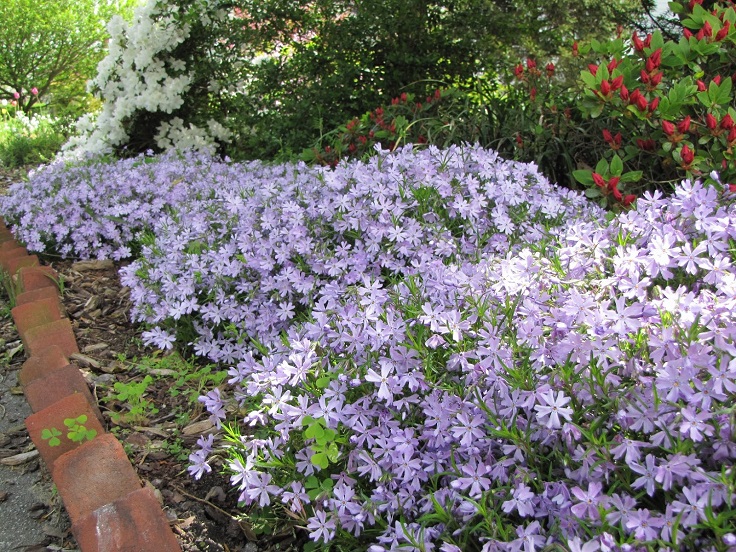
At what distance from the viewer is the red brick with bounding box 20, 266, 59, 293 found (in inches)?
136

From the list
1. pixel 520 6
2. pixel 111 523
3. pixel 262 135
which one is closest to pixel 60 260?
pixel 262 135

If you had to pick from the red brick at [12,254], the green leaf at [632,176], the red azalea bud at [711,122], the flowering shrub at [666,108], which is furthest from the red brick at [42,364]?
the red azalea bud at [711,122]

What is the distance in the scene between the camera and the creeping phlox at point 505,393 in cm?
133

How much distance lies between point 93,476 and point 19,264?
2362mm

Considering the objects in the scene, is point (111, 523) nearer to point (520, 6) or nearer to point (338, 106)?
point (338, 106)

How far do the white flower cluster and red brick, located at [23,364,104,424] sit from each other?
414cm

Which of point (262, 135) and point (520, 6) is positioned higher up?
point (520, 6)

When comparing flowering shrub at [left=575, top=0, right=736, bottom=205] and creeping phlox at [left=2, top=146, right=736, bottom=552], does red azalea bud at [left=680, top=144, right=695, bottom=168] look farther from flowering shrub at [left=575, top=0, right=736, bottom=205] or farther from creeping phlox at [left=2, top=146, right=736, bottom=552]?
creeping phlox at [left=2, top=146, right=736, bottom=552]

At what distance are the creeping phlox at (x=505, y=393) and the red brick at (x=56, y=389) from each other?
51cm

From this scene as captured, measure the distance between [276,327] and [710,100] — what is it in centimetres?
219

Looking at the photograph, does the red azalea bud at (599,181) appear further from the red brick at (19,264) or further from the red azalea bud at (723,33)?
the red brick at (19,264)

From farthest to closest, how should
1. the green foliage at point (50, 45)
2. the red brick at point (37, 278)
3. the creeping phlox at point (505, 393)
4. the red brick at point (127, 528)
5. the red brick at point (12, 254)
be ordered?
the green foliage at point (50, 45) → the red brick at point (12, 254) → the red brick at point (37, 278) → the red brick at point (127, 528) → the creeping phlox at point (505, 393)

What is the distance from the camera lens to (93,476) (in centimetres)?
185

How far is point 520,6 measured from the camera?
19.3 ft
